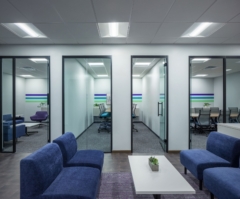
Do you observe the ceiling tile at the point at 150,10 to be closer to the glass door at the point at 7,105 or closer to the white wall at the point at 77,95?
the white wall at the point at 77,95

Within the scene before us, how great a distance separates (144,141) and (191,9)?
11.0ft

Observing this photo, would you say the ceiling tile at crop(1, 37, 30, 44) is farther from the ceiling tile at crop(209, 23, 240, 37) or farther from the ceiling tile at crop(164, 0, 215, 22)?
the ceiling tile at crop(209, 23, 240, 37)

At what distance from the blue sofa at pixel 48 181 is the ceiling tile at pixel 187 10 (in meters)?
2.45

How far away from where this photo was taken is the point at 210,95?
820 centimetres

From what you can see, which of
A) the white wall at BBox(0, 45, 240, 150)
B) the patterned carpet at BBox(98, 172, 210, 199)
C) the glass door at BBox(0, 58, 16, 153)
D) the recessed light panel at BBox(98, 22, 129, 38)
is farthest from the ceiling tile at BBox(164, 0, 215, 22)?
the glass door at BBox(0, 58, 16, 153)

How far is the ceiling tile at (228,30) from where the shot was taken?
2.59 meters

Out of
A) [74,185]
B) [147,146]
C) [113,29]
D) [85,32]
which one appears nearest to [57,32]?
[85,32]

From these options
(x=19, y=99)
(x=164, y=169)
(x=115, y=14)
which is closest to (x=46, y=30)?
(x=115, y=14)

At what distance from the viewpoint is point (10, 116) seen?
3713 mm

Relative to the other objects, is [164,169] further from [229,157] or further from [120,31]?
[120,31]

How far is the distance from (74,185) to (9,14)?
257cm

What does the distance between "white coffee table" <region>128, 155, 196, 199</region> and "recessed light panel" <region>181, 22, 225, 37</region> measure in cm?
246

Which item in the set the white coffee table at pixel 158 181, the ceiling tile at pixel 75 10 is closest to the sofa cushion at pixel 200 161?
the white coffee table at pixel 158 181

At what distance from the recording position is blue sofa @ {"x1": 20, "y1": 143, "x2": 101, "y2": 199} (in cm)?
135
